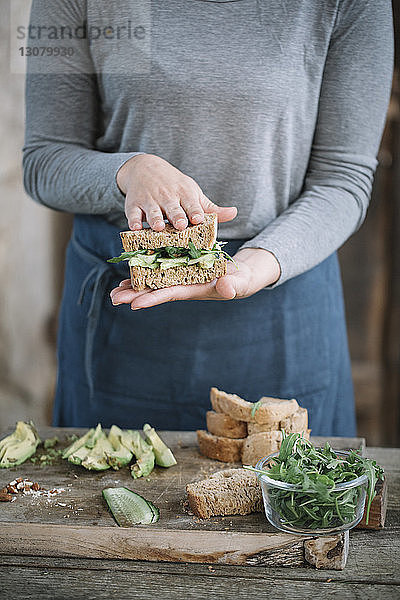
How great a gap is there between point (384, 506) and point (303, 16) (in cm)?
115

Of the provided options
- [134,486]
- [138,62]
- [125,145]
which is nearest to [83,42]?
[138,62]

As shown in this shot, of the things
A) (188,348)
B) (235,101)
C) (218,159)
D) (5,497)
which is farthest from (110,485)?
(235,101)

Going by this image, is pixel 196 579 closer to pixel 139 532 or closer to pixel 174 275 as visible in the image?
pixel 139 532

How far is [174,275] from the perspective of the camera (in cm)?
146

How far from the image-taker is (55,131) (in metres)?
1.83

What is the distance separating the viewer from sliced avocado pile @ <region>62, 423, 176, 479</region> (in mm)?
1439

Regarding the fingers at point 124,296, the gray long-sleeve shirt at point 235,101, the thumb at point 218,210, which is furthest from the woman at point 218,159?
the fingers at point 124,296

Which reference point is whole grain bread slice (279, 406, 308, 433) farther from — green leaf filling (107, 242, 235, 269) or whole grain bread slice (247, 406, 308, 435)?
green leaf filling (107, 242, 235, 269)

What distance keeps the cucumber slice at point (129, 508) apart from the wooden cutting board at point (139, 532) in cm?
2

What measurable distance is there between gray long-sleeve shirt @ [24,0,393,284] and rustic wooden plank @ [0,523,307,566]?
2.33 feet

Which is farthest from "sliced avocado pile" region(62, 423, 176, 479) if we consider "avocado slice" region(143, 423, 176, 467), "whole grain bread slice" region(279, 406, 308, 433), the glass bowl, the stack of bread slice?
the glass bowl

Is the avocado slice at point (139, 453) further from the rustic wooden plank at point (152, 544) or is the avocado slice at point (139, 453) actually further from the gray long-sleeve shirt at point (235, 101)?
the gray long-sleeve shirt at point (235, 101)

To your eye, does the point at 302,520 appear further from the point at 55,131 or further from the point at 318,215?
the point at 55,131

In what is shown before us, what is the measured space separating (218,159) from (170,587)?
104 centimetres
